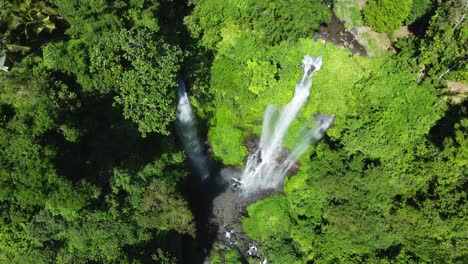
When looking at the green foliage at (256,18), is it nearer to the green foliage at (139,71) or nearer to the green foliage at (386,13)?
the green foliage at (386,13)

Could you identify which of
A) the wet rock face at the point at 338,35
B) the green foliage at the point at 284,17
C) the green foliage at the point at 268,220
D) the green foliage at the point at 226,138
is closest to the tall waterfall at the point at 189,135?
the green foliage at the point at 226,138

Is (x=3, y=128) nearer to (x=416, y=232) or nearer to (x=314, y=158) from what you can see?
(x=314, y=158)

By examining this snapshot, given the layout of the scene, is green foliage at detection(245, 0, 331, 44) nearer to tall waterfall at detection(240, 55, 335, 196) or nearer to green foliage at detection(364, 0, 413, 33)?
green foliage at detection(364, 0, 413, 33)

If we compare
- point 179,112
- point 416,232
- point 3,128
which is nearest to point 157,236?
point 179,112

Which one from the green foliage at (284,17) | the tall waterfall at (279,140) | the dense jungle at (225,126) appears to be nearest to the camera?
the dense jungle at (225,126)

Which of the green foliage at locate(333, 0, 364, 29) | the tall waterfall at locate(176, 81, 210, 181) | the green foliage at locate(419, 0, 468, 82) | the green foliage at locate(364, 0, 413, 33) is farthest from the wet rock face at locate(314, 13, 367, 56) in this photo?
the tall waterfall at locate(176, 81, 210, 181)

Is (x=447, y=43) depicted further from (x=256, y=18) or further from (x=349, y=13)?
(x=256, y=18)

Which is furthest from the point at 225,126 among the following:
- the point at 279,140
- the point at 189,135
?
the point at 279,140
